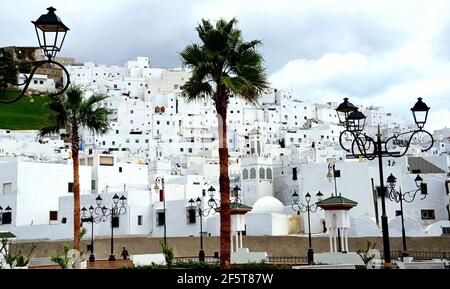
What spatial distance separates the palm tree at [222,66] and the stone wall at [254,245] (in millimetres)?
16645

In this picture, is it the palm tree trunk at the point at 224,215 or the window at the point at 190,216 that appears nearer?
the palm tree trunk at the point at 224,215

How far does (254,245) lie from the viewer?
34.9 metres

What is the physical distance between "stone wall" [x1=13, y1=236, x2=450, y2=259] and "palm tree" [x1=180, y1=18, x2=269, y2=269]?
16.6 m

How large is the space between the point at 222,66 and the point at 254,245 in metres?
18.6

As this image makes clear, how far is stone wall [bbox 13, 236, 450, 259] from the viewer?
31.1m

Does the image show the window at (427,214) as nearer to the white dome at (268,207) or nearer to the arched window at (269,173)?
the white dome at (268,207)

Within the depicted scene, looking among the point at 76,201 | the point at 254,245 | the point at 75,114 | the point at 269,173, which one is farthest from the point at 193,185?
the point at 76,201

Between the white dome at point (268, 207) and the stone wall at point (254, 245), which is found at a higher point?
the white dome at point (268, 207)

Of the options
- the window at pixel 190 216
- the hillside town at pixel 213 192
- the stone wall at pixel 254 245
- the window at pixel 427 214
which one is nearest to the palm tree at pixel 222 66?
the hillside town at pixel 213 192

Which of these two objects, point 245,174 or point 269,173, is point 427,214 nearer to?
point 269,173

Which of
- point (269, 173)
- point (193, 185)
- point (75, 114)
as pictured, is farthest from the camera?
point (269, 173)

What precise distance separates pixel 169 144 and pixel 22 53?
68.3 metres

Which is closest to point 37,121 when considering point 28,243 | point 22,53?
point 22,53

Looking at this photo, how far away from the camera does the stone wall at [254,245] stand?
3112cm
